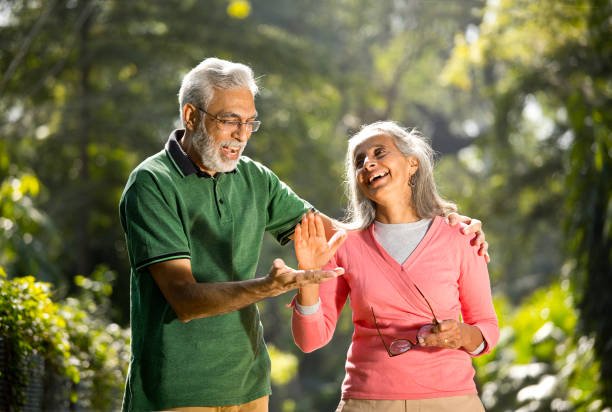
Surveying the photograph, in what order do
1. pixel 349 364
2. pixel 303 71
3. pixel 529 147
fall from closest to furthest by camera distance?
pixel 349 364, pixel 303 71, pixel 529 147

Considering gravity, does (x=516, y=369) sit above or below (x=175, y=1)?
below

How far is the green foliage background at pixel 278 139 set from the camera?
10.2 meters

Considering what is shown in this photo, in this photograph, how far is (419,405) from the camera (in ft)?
11.8

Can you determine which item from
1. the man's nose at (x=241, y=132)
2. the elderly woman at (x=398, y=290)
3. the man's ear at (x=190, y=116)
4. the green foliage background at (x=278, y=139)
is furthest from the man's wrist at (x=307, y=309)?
the green foliage background at (x=278, y=139)

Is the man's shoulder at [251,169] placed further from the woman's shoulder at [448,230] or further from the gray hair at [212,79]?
the woman's shoulder at [448,230]

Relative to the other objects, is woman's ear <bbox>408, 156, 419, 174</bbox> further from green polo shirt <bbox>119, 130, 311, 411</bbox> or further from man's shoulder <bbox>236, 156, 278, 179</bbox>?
green polo shirt <bbox>119, 130, 311, 411</bbox>

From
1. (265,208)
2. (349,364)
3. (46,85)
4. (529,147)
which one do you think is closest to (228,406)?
(349,364)

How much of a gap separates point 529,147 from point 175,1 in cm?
1714

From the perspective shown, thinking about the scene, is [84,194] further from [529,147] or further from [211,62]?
[529,147]

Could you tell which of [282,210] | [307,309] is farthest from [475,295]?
[282,210]

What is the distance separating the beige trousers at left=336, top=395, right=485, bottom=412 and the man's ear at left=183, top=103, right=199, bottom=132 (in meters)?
1.09

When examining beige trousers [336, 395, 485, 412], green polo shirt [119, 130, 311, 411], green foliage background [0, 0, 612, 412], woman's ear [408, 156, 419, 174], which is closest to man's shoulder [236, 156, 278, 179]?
green polo shirt [119, 130, 311, 411]

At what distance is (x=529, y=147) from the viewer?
3139 centimetres

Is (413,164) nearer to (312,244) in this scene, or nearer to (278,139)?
(312,244)
